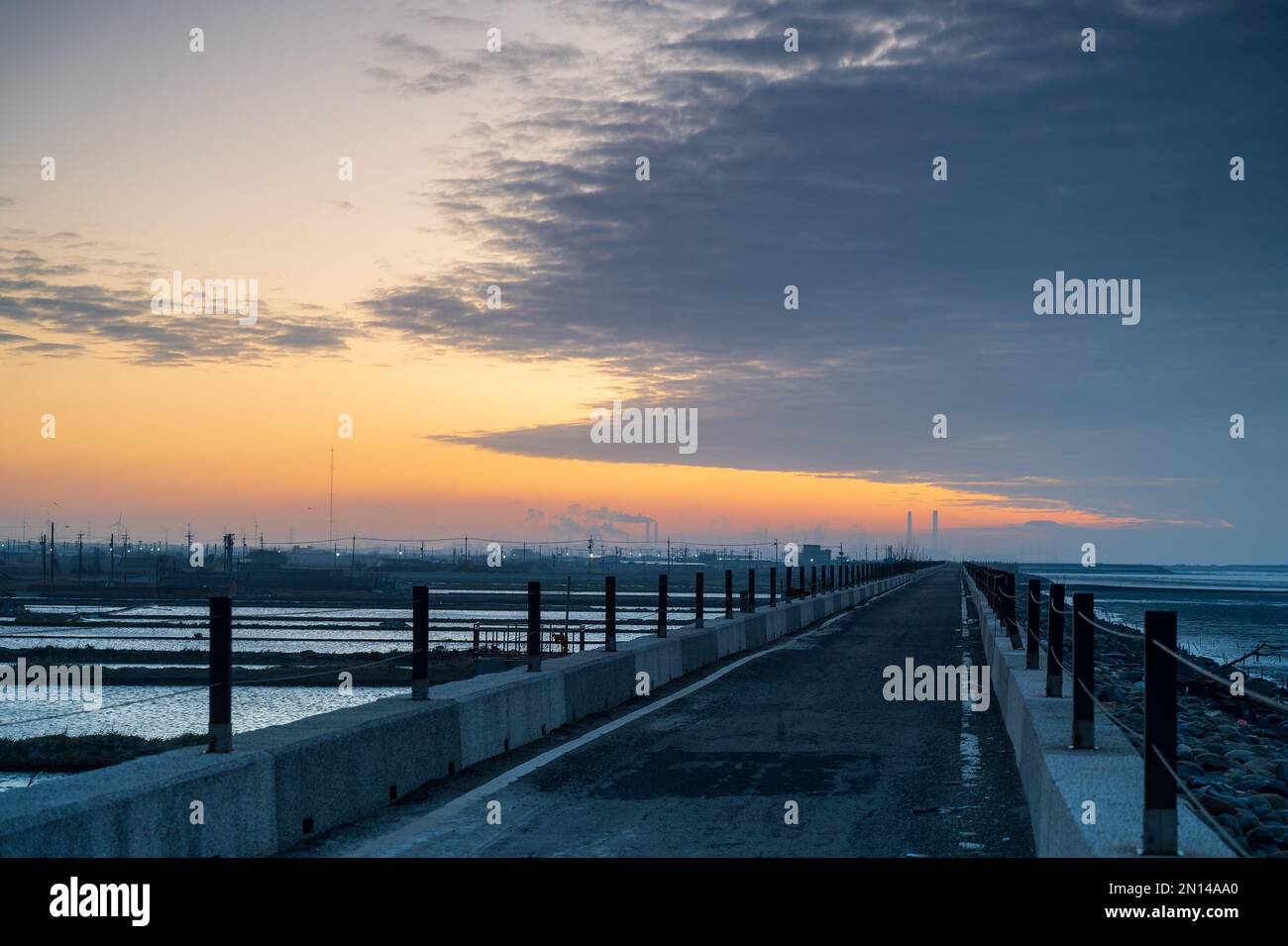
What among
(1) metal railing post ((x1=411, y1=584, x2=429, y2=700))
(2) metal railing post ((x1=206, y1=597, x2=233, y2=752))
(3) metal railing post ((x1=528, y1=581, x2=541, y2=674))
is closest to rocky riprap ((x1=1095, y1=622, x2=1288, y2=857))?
(2) metal railing post ((x1=206, y1=597, x2=233, y2=752))

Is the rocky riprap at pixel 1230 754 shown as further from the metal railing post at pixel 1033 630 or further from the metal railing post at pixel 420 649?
the metal railing post at pixel 420 649

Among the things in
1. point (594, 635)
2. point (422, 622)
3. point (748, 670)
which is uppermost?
point (422, 622)

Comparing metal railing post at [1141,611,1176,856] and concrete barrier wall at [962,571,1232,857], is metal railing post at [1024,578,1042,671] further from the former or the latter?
metal railing post at [1141,611,1176,856]

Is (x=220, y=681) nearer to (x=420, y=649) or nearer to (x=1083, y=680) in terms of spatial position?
(x=420, y=649)

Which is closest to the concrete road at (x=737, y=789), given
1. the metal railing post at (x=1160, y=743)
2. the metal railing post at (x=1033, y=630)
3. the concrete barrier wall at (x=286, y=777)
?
the concrete barrier wall at (x=286, y=777)

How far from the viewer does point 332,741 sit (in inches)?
326

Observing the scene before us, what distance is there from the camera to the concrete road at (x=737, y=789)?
7.71 meters

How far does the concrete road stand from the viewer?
7.71 m

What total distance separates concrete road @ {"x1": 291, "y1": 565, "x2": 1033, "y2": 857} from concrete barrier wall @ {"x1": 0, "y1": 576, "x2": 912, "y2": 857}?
0.70 feet

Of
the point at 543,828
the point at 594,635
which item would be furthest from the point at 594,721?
the point at 594,635

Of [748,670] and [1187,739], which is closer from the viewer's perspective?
[1187,739]

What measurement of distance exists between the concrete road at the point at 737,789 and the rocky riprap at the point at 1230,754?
1.38 m
